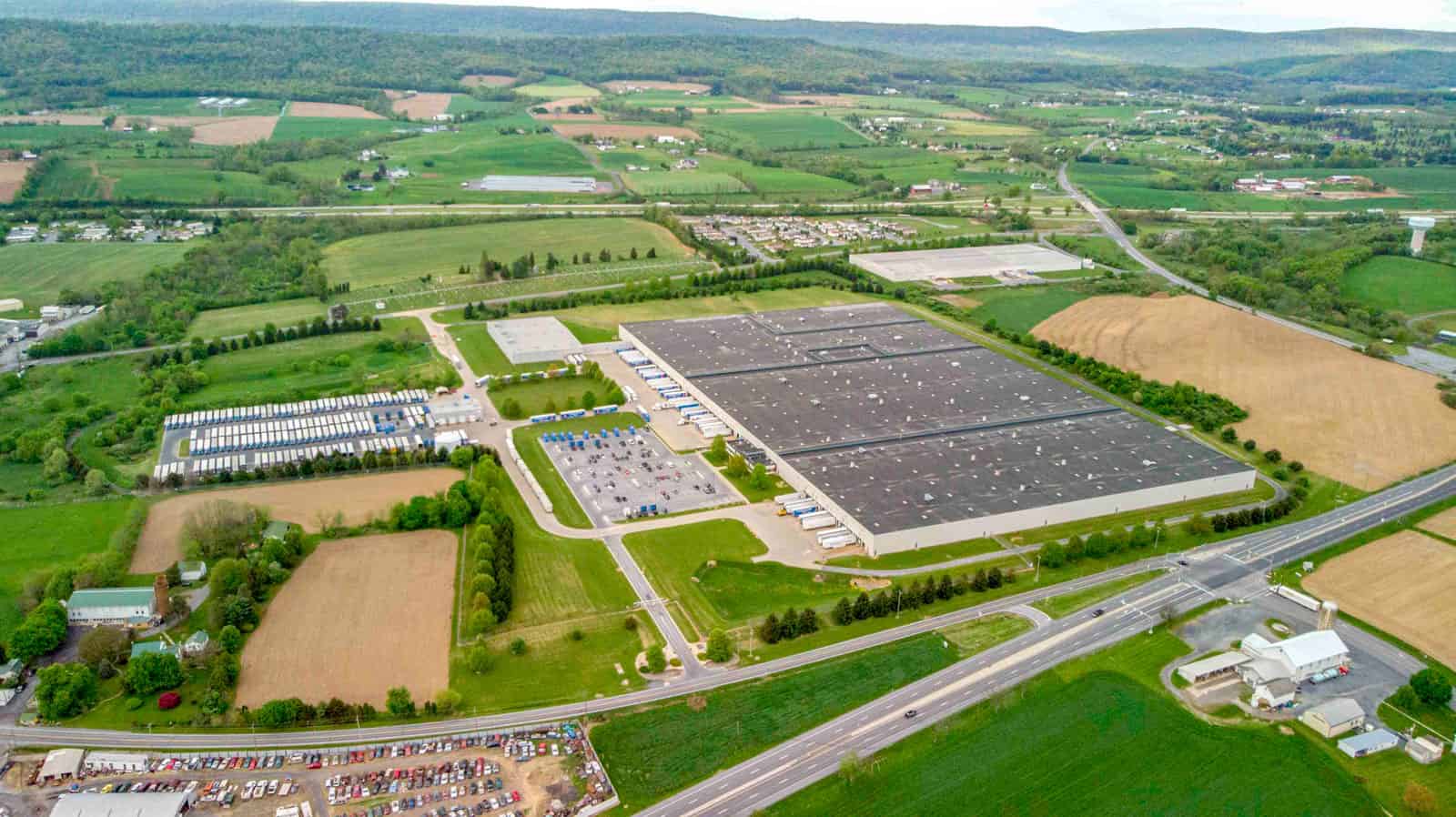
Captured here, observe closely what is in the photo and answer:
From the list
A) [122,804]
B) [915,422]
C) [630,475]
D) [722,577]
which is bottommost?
[630,475]

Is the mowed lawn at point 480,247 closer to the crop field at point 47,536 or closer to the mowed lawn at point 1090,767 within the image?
the crop field at point 47,536

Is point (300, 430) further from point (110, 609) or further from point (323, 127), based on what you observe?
point (323, 127)

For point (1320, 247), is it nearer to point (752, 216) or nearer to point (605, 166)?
point (752, 216)

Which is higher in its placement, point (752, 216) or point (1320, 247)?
point (1320, 247)

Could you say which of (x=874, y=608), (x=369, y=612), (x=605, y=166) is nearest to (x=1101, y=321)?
(x=874, y=608)

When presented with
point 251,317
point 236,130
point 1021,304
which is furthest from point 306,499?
point 236,130

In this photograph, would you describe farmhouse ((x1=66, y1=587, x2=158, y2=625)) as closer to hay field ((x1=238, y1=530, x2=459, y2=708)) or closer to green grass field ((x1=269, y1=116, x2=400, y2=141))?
hay field ((x1=238, y1=530, x2=459, y2=708))

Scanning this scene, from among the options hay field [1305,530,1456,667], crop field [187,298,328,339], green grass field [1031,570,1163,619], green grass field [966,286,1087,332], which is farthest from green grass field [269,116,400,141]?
hay field [1305,530,1456,667]
